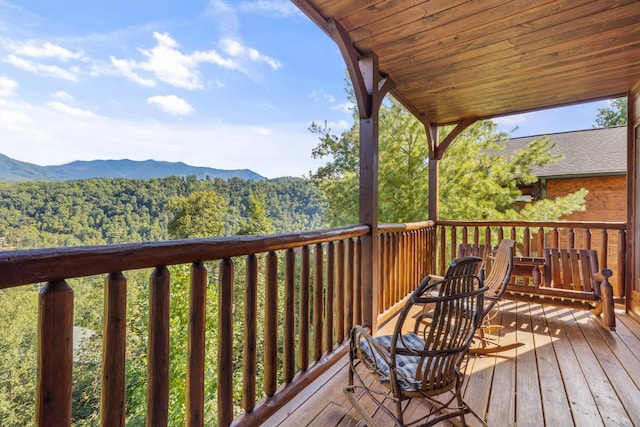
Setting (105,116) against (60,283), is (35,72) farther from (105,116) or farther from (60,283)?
(60,283)

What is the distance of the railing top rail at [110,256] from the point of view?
0.80 m

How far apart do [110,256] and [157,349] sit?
16.4 inches

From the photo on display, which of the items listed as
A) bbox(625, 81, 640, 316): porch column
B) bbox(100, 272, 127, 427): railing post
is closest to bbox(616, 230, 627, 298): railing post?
bbox(625, 81, 640, 316): porch column

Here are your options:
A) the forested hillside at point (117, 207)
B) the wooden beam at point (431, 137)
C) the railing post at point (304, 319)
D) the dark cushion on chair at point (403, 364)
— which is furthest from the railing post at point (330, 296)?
the forested hillside at point (117, 207)

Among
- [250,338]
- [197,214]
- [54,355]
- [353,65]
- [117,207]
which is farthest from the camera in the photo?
[197,214]

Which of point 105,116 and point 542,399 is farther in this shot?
point 105,116

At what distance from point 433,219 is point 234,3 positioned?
70.2ft

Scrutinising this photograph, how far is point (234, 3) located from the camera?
19.6 m

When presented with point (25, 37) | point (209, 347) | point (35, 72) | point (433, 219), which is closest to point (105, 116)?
point (35, 72)

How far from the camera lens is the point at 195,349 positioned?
4.24 ft

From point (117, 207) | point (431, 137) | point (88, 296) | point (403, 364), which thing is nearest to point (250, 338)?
point (403, 364)

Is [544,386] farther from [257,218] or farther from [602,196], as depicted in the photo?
[257,218]

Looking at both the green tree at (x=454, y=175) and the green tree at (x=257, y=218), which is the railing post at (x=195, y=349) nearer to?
the green tree at (x=454, y=175)

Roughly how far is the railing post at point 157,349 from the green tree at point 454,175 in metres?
8.17
